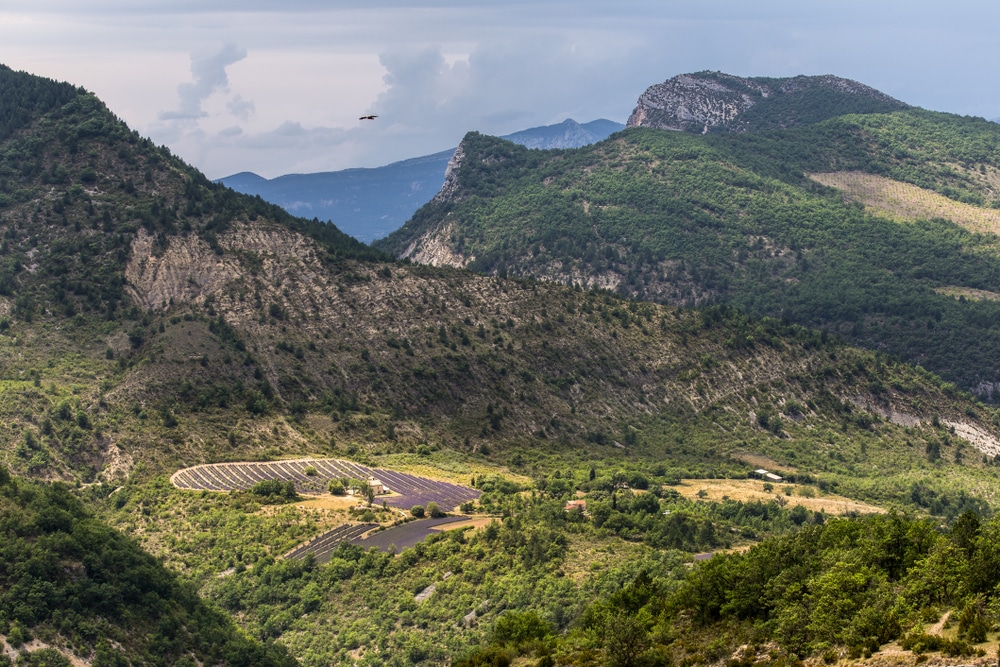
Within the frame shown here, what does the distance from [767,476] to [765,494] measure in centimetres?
1271

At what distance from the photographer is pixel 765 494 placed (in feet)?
439

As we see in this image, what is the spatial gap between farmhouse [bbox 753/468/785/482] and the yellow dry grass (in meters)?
2.00

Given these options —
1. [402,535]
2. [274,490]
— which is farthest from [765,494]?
[274,490]

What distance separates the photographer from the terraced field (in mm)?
116938

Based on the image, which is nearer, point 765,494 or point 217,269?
point 765,494

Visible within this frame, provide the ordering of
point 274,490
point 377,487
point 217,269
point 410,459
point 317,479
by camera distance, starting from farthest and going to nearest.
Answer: point 217,269, point 410,459, point 317,479, point 377,487, point 274,490

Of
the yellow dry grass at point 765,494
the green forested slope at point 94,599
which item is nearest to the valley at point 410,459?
the green forested slope at point 94,599

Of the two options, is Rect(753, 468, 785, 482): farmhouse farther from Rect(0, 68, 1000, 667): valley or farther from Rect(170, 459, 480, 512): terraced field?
Rect(170, 459, 480, 512): terraced field

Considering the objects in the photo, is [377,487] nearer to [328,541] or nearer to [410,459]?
[328,541]

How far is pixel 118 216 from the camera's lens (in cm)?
16225

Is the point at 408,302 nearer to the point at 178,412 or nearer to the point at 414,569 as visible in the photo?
the point at 178,412

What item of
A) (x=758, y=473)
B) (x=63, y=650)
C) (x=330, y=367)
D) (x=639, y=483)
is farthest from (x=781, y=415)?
(x=63, y=650)

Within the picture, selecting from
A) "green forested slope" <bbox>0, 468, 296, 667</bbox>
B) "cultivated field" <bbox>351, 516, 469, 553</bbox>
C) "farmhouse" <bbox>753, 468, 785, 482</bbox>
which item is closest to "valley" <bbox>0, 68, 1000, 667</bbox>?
"green forested slope" <bbox>0, 468, 296, 667</bbox>

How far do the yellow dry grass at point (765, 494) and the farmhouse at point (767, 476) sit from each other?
1999mm
